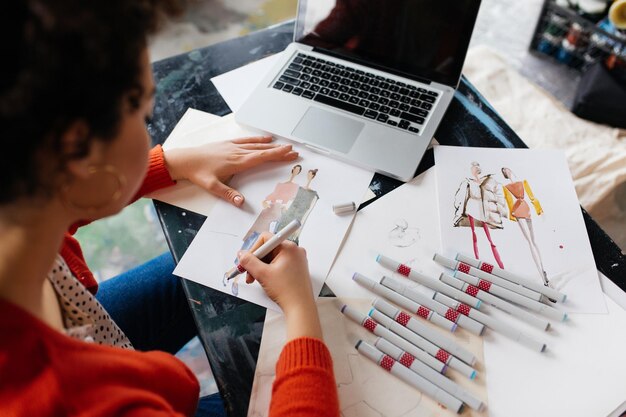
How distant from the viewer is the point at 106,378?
0.48 metres

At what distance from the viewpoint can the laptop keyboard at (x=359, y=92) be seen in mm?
837

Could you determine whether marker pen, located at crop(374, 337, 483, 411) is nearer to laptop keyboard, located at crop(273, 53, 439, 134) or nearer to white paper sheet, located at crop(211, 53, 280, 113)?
laptop keyboard, located at crop(273, 53, 439, 134)

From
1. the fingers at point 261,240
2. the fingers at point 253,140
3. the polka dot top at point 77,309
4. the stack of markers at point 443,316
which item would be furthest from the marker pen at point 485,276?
the polka dot top at point 77,309

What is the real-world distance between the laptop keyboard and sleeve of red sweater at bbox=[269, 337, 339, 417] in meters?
0.42

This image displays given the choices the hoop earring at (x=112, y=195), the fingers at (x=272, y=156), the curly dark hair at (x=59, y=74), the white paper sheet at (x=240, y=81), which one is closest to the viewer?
the curly dark hair at (x=59, y=74)

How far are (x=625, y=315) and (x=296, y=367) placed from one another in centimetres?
42

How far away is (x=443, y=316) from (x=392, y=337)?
0.07 m

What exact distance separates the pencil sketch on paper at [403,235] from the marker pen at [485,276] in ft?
0.14

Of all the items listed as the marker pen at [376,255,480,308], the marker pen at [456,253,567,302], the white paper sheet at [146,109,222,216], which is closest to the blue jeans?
the white paper sheet at [146,109,222,216]

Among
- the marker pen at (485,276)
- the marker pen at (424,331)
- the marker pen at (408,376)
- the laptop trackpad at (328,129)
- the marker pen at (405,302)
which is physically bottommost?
the marker pen at (408,376)

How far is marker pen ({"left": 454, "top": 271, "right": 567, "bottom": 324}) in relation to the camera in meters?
0.62

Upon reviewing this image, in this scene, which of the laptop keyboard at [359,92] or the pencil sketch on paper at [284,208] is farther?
the laptop keyboard at [359,92]

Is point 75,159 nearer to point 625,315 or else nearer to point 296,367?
point 296,367

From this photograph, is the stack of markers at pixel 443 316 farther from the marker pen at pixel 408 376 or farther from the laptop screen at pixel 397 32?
the laptop screen at pixel 397 32
